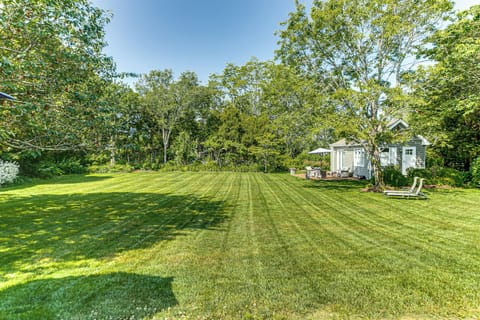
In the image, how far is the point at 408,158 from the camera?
17812 millimetres

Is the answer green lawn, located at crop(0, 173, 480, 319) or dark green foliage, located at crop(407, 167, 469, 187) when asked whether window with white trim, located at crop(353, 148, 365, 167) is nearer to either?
dark green foliage, located at crop(407, 167, 469, 187)

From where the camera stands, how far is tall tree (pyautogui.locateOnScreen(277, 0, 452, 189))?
11.2 m

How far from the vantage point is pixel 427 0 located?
35.8 ft

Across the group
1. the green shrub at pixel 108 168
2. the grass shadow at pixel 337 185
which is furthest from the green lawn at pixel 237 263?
the green shrub at pixel 108 168

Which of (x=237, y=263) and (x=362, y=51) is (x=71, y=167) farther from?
(x=362, y=51)

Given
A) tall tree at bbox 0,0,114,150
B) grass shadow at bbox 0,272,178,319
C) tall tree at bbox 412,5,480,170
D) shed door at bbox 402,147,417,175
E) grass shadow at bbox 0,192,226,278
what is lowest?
grass shadow at bbox 0,272,178,319

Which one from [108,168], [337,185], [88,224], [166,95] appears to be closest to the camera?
[88,224]

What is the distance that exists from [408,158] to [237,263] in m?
18.3

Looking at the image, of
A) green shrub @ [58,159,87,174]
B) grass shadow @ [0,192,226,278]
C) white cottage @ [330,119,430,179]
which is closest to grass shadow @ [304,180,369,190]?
white cottage @ [330,119,430,179]

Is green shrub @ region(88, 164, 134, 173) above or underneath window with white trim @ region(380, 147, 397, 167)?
underneath

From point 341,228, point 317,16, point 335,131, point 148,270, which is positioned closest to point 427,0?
point 317,16

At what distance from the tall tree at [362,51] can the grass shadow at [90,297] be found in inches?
418

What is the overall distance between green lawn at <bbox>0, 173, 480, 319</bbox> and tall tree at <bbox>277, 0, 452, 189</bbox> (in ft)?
17.5

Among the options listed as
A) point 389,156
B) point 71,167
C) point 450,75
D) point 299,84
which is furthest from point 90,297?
point 71,167
